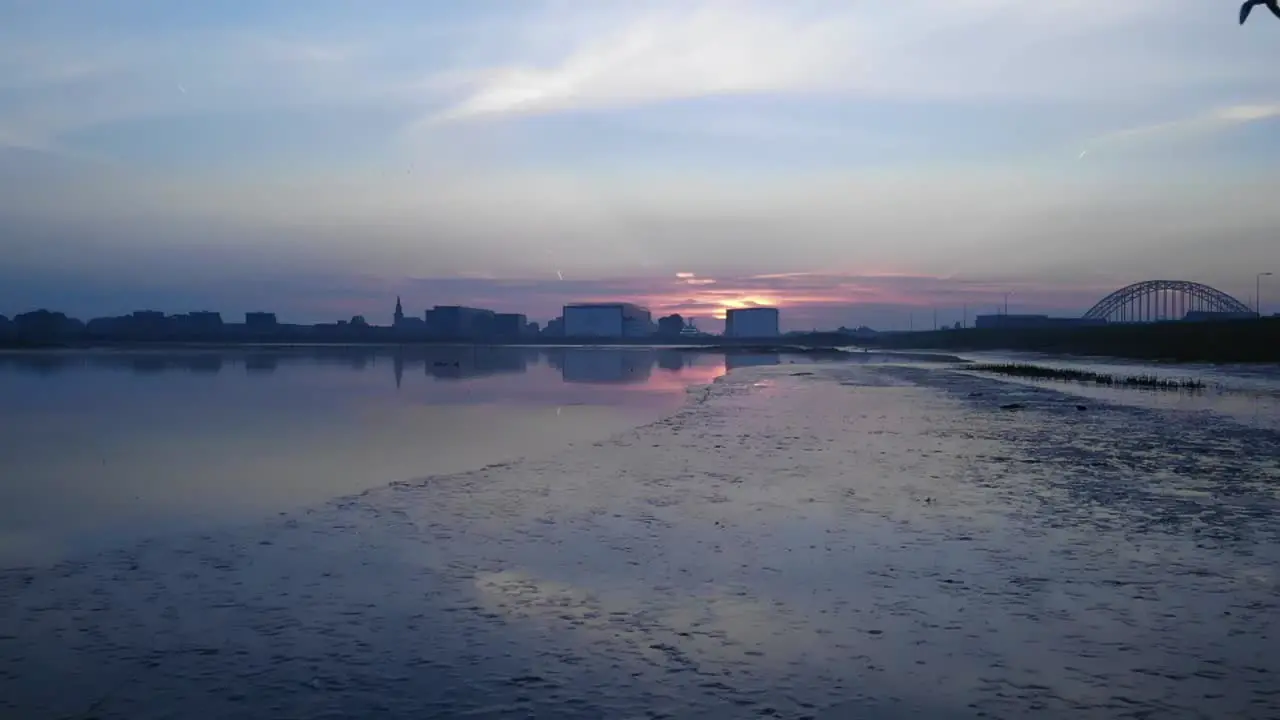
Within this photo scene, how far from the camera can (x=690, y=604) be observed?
9.52 m

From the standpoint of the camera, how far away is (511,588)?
1011cm

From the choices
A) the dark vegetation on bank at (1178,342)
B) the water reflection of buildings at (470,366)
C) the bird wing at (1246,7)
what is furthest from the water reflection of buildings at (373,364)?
the bird wing at (1246,7)

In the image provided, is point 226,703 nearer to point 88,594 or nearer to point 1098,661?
point 88,594

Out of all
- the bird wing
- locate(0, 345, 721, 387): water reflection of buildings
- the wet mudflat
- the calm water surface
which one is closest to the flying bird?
the bird wing

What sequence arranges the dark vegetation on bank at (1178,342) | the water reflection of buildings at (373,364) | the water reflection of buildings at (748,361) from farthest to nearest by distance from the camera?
the water reflection of buildings at (748,361) → the dark vegetation on bank at (1178,342) → the water reflection of buildings at (373,364)

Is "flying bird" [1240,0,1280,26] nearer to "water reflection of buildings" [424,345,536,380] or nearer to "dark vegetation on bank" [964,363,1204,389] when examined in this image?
"dark vegetation on bank" [964,363,1204,389]

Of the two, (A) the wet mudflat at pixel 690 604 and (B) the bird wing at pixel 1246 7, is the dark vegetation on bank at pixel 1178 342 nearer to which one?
(A) the wet mudflat at pixel 690 604

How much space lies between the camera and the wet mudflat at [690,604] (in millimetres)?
7152

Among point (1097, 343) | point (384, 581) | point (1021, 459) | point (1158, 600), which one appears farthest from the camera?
point (1097, 343)

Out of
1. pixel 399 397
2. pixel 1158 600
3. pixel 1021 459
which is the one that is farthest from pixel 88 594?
pixel 399 397

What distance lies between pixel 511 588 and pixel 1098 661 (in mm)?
5713

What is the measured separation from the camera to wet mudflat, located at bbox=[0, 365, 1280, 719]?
7152 mm

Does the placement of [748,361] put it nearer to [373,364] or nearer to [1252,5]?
[373,364]

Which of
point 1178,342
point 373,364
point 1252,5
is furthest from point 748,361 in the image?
point 1252,5
